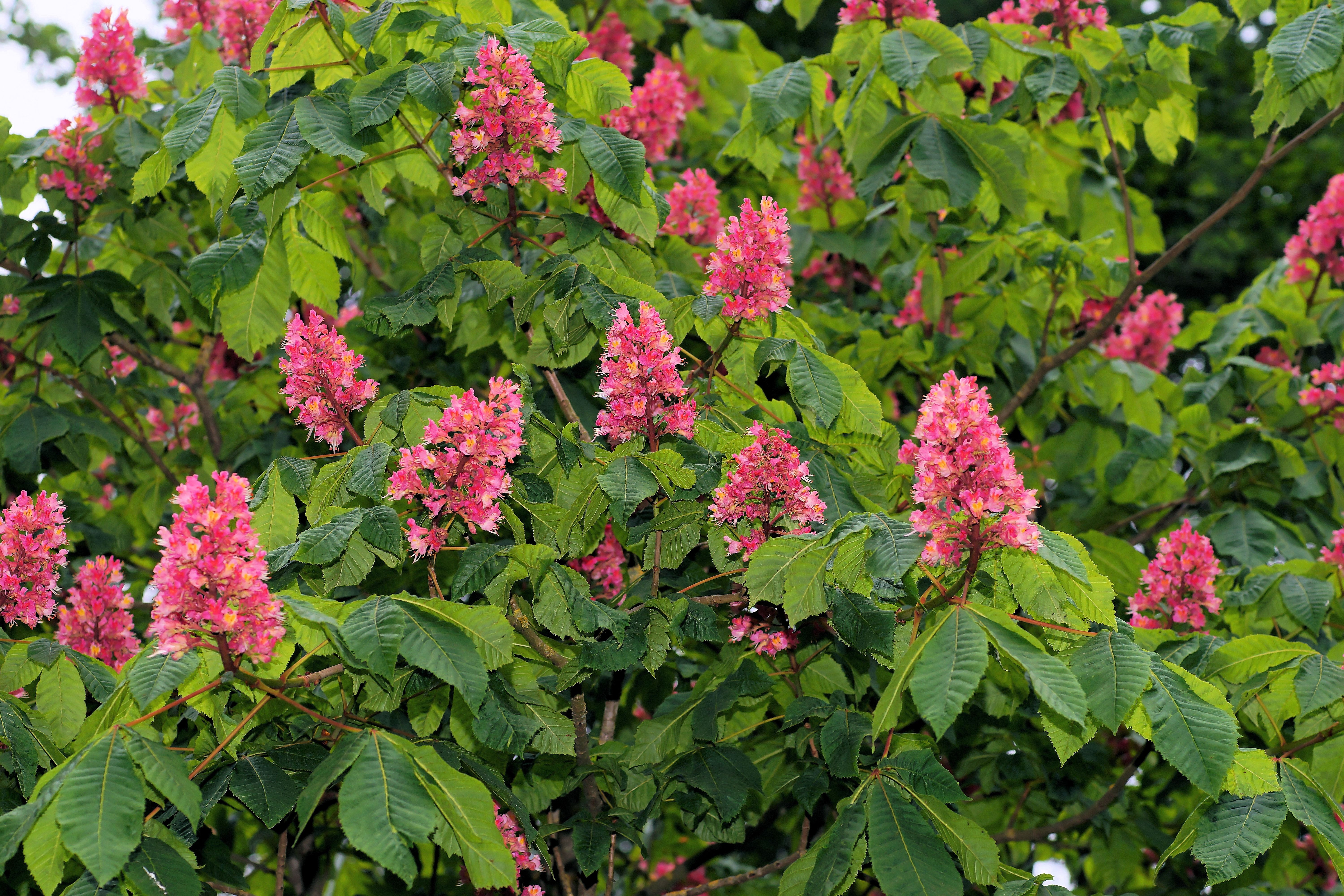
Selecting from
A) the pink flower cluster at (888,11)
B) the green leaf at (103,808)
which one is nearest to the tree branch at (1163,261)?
the pink flower cluster at (888,11)

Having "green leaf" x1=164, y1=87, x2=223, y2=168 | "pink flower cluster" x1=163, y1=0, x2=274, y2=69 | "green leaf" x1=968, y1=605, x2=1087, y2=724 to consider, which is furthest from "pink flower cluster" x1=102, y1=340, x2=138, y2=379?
"green leaf" x1=968, y1=605, x2=1087, y2=724

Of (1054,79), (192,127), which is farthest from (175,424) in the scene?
(1054,79)

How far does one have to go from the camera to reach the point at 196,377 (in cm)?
486

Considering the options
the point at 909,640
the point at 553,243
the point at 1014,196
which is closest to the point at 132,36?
the point at 553,243

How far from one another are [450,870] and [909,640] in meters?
3.98

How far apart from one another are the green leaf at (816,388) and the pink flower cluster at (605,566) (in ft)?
3.01

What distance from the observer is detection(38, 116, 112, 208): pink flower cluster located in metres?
4.41

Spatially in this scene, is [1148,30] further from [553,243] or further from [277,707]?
[277,707]

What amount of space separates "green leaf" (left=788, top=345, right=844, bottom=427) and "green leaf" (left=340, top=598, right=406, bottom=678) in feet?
3.68

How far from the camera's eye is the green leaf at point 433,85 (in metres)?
2.96

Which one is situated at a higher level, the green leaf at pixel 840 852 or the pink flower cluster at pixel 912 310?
the pink flower cluster at pixel 912 310

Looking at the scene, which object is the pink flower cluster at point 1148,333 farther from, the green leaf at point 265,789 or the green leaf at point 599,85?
the green leaf at point 265,789

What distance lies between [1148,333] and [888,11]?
7.73 feet

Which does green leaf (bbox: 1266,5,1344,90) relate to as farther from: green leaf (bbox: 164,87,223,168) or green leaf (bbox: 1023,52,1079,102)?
green leaf (bbox: 164,87,223,168)
